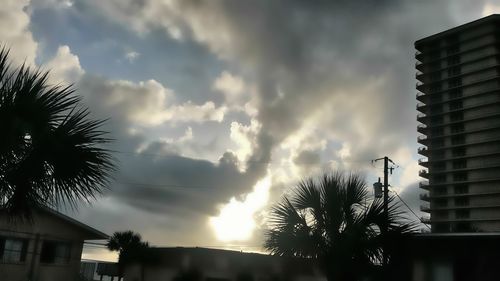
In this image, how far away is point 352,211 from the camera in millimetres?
13516

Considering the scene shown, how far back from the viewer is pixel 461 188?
355ft

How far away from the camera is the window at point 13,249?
25991mm

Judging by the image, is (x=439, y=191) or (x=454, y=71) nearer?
(x=439, y=191)

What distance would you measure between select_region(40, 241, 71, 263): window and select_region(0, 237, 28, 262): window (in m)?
1.29

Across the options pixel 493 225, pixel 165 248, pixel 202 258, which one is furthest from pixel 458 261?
pixel 493 225

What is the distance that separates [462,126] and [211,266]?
10548 centimetres

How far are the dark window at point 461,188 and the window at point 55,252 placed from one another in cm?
9726

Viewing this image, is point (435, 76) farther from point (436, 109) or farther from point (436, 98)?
point (436, 109)

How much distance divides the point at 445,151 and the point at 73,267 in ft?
333

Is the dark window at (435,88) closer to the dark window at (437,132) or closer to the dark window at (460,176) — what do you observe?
the dark window at (437,132)

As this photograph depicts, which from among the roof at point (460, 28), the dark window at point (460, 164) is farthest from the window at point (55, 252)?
the roof at point (460, 28)

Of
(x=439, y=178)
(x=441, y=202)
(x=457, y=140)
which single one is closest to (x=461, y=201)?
(x=441, y=202)

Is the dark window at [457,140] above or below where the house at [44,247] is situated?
above

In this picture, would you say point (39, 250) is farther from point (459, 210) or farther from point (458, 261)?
point (459, 210)
